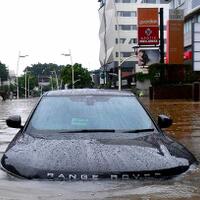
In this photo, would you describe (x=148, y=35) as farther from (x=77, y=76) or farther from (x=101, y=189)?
(x=77, y=76)

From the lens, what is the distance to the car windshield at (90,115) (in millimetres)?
6367

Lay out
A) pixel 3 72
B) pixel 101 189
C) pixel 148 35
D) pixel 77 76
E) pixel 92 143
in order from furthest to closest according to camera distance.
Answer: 1. pixel 3 72
2. pixel 77 76
3. pixel 148 35
4. pixel 92 143
5. pixel 101 189

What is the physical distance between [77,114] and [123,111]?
23.3 inches

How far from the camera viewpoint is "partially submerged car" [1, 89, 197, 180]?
16.4ft

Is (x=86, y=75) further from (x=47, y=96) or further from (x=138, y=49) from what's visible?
(x=47, y=96)

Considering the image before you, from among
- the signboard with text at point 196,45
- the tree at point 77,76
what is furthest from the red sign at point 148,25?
the tree at point 77,76

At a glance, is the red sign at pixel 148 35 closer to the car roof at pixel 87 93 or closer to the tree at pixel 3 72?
the car roof at pixel 87 93

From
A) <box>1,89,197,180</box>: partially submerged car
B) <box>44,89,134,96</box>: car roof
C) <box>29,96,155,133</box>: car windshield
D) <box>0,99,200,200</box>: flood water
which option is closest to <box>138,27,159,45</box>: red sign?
<box>44,89,134,96</box>: car roof

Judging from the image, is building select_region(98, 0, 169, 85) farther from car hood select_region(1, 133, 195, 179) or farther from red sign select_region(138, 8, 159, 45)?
car hood select_region(1, 133, 195, 179)

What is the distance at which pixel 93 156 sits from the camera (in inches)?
204

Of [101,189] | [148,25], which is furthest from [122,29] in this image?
[101,189]

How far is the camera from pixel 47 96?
23.6 feet

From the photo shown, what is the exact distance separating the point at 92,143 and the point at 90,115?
3.37 ft

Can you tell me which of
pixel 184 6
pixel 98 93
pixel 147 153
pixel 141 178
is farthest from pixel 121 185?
pixel 184 6
